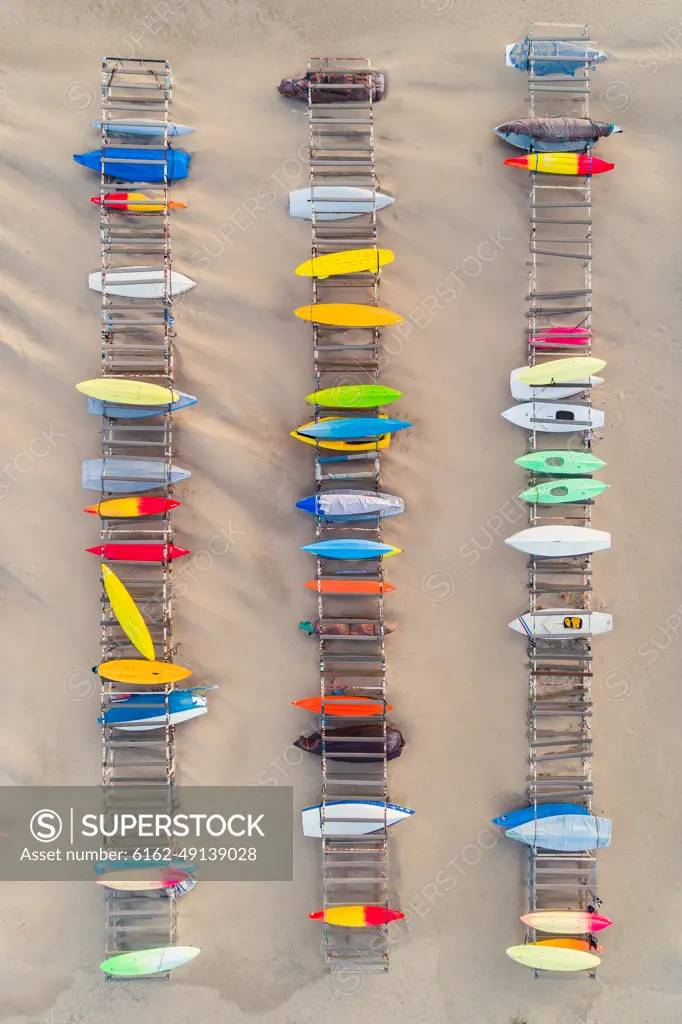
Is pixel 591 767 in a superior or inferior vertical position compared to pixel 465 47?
inferior

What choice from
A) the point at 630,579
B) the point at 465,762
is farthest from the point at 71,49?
the point at 465,762

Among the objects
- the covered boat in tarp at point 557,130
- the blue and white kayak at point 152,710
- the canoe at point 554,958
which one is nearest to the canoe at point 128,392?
the blue and white kayak at point 152,710

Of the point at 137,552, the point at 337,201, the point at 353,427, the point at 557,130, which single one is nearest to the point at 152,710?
the point at 137,552

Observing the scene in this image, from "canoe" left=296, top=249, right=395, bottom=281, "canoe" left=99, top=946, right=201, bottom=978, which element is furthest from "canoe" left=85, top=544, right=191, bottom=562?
"canoe" left=99, top=946, right=201, bottom=978

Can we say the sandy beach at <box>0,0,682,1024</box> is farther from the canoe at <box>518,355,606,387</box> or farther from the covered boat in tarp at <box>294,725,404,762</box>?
the canoe at <box>518,355,606,387</box>

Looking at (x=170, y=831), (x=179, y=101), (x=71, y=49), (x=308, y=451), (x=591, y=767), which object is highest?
(x=71, y=49)

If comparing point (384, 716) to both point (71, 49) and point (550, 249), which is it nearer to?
point (550, 249)
